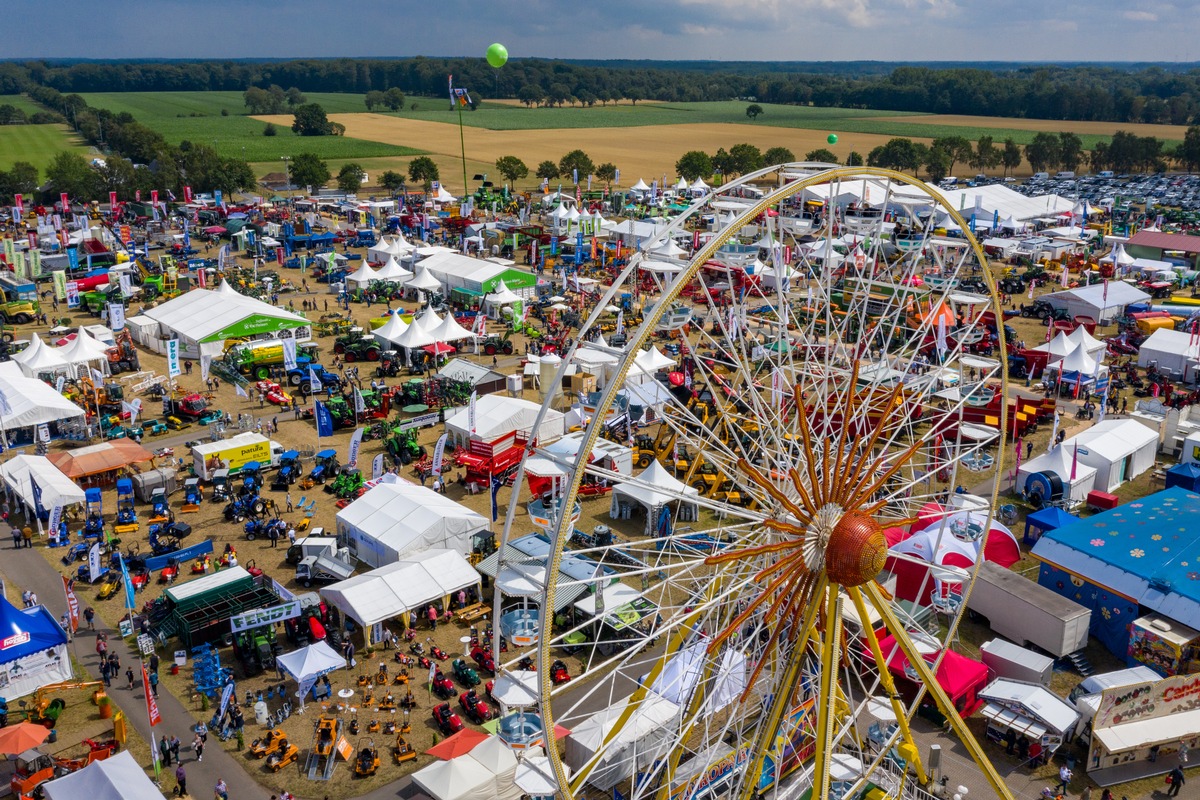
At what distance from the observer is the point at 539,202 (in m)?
93.9

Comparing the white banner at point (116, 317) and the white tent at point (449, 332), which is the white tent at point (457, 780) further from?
the white banner at point (116, 317)

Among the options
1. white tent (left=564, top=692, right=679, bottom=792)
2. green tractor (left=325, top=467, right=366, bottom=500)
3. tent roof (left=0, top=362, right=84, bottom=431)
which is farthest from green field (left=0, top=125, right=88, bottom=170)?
white tent (left=564, top=692, right=679, bottom=792)

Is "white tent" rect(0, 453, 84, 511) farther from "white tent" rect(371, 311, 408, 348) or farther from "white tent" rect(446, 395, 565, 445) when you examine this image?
"white tent" rect(371, 311, 408, 348)

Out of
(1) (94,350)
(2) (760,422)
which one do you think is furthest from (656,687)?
(1) (94,350)

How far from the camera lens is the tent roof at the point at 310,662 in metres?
22.0

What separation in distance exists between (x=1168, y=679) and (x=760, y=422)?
12278 millimetres

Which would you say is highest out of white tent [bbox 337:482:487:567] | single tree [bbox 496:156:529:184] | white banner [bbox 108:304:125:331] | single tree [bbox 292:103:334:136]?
single tree [bbox 292:103:334:136]

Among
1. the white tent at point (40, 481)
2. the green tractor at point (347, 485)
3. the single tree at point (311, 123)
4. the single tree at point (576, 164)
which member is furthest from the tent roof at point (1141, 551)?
the single tree at point (311, 123)

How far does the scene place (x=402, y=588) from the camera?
985 inches

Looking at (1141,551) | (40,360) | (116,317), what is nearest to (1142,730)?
(1141,551)

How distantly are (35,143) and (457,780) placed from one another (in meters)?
148

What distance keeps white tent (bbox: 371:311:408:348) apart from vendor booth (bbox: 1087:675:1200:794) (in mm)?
33580

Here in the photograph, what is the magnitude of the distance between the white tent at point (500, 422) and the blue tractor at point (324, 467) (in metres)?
4.41

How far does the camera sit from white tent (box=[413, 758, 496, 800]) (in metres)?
18.4
